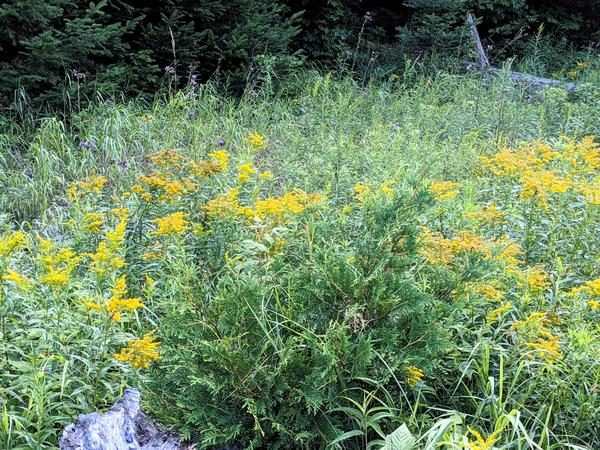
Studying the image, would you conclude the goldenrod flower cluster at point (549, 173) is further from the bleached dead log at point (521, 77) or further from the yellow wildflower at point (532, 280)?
the bleached dead log at point (521, 77)

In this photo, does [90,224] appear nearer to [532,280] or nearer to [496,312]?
[496,312]

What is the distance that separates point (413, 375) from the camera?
2.30 metres

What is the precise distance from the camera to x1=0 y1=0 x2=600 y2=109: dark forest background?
5656mm

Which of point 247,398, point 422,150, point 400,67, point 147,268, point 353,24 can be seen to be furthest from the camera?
point 353,24

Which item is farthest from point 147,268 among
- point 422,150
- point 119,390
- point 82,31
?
point 82,31

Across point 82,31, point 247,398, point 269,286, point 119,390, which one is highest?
point 82,31

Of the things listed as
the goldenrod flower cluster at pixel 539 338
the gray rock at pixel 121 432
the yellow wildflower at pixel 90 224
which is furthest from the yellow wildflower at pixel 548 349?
the yellow wildflower at pixel 90 224

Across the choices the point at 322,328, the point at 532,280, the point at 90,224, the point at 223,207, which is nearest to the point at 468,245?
the point at 532,280

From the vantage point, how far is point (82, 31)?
5.63m

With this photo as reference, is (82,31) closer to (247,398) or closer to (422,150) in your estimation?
(422,150)

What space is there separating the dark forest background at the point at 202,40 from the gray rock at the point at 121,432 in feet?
13.3

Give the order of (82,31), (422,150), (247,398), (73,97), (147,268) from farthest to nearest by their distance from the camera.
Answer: (73,97) < (82,31) < (422,150) < (147,268) < (247,398)

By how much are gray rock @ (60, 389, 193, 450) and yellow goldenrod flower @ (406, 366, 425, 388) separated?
2.74 ft

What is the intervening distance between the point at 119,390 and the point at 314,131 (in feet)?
12.5
